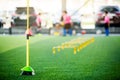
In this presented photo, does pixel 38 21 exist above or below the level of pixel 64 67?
above

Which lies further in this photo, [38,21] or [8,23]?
[8,23]

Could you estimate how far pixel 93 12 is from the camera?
18.7 metres

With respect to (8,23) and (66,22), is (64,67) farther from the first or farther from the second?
(8,23)

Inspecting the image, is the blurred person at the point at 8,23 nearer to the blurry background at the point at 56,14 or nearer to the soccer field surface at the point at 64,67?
the blurry background at the point at 56,14

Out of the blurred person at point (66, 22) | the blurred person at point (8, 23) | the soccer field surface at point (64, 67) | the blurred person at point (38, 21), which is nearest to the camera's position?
the soccer field surface at point (64, 67)

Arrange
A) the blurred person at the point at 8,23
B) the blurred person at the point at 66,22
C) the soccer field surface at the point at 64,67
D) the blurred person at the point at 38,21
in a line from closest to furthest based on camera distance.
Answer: the soccer field surface at the point at 64,67 < the blurred person at the point at 66,22 < the blurred person at the point at 38,21 < the blurred person at the point at 8,23

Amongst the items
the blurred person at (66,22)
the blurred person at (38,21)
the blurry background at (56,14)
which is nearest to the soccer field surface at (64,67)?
the blurred person at (66,22)

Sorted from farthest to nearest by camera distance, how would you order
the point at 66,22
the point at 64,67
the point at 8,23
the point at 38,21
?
the point at 8,23
the point at 38,21
the point at 66,22
the point at 64,67

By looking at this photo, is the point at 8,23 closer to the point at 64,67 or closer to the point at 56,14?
the point at 56,14

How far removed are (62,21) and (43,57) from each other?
30.7 feet

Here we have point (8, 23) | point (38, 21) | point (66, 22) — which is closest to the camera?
point (66, 22)

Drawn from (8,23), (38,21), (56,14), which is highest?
(56,14)

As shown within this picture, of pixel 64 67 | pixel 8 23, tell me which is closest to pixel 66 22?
pixel 8 23

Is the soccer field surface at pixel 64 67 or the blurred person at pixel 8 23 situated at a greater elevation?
the blurred person at pixel 8 23
